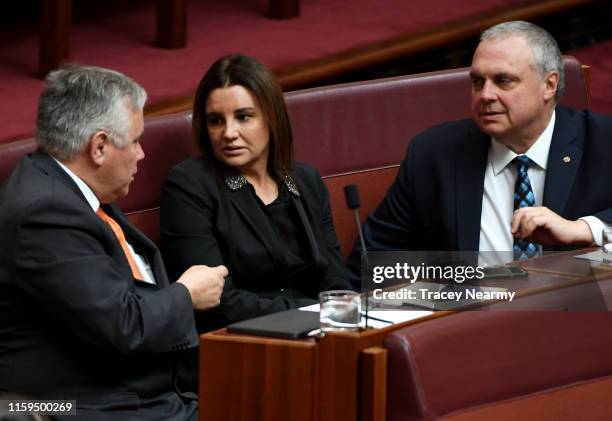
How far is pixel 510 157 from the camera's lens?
85.4 inches

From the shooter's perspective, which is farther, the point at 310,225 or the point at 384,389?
the point at 310,225

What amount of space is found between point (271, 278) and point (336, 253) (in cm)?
16

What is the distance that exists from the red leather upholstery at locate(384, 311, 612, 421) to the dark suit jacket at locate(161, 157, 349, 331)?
63 centimetres

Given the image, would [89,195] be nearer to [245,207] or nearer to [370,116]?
[245,207]

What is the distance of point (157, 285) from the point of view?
1819 mm

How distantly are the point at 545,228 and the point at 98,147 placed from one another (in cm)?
73

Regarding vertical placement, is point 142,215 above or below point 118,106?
below

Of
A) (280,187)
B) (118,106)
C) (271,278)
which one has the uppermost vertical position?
(118,106)

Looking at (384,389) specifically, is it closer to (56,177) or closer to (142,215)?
(56,177)

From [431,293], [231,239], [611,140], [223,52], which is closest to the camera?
[431,293]

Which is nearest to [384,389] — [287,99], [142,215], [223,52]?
[142,215]

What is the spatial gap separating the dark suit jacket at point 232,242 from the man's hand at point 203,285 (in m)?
0.22

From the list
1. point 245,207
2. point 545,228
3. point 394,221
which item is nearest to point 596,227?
point 545,228

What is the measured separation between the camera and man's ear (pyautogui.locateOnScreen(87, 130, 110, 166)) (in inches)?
66.0
